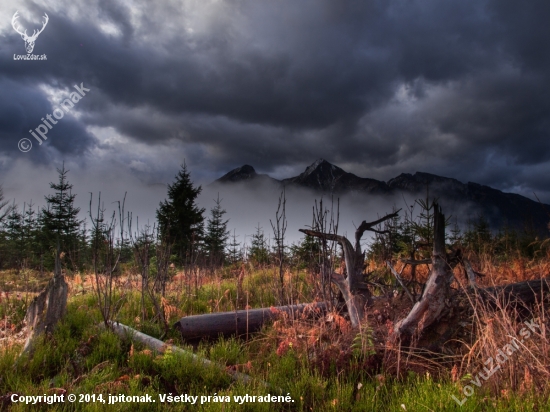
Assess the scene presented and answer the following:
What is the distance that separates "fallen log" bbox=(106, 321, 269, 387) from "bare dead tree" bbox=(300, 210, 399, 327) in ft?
7.91

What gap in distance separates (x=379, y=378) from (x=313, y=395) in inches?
34.6

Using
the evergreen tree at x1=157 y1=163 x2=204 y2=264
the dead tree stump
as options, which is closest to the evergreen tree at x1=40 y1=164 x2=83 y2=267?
the evergreen tree at x1=157 y1=163 x2=204 y2=264

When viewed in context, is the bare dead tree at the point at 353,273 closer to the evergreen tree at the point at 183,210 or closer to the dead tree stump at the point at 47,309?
the dead tree stump at the point at 47,309

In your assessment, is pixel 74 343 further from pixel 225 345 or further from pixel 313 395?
pixel 313 395

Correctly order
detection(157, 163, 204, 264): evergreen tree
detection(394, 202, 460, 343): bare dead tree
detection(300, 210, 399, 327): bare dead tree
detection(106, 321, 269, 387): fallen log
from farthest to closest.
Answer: detection(157, 163, 204, 264): evergreen tree, detection(300, 210, 399, 327): bare dead tree, detection(394, 202, 460, 343): bare dead tree, detection(106, 321, 269, 387): fallen log

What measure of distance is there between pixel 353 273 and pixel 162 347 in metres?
3.48

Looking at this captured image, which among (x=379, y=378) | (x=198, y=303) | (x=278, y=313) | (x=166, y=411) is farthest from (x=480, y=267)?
(x=166, y=411)

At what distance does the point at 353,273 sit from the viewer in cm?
624

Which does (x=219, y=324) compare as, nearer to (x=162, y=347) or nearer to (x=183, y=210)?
(x=162, y=347)

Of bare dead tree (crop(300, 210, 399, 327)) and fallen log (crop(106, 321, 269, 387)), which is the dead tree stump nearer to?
fallen log (crop(106, 321, 269, 387))

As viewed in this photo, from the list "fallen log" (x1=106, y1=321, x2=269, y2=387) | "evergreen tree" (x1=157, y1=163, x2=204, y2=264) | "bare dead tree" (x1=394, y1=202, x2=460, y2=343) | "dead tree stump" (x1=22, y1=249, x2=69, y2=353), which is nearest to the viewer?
"fallen log" (x1=106, y1=321, x2=269, y2=387)

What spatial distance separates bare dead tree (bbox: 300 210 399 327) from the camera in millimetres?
5785

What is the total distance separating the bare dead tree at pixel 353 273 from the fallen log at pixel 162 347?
2411 mm

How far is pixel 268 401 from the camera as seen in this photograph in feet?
11.2
